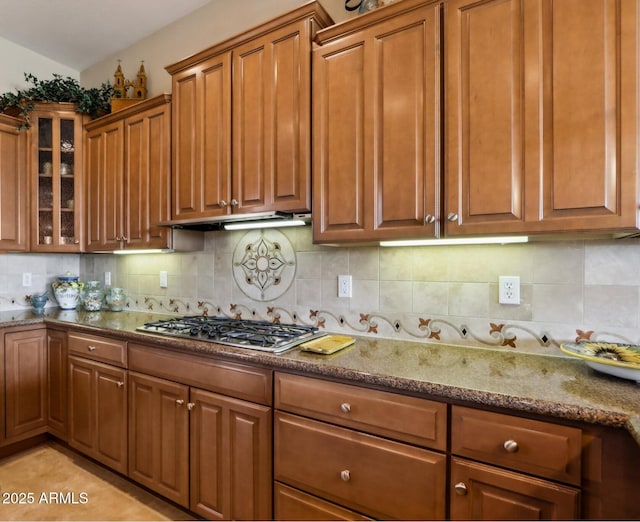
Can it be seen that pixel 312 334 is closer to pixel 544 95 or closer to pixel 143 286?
pixel 544 95

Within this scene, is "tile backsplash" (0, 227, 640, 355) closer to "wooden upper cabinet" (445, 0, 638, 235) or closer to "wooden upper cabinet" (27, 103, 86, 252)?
"wooden upper cabinet" (445, 0, 638, 235)

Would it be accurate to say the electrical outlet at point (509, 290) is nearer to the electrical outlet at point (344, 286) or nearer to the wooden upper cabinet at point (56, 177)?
the electrical outlet at point (344, 286)

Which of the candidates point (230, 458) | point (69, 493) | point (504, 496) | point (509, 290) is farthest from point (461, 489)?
point (69, 493)

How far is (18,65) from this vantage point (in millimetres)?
2891

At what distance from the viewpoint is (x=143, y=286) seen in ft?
9.03

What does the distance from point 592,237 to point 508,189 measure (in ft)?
1.31

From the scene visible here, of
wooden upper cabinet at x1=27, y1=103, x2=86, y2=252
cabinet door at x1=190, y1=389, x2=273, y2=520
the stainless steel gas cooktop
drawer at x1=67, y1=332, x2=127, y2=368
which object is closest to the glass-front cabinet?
wooden upper cabinet at x1=27, y1=103, x2=86, y2=252

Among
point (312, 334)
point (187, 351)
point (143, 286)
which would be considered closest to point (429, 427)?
point (312, 334)

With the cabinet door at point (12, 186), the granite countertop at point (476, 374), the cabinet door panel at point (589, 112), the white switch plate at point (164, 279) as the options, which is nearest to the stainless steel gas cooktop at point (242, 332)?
the granite countertop at point (476, 374)

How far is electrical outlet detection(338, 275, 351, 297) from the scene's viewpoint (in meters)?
1.86

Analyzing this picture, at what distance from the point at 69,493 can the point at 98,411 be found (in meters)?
0.43

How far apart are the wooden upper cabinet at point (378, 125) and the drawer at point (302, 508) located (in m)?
1.04

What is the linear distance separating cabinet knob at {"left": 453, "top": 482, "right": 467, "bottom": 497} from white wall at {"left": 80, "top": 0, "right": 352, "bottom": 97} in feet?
7.25

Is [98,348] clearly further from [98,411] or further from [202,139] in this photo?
[202,139]
